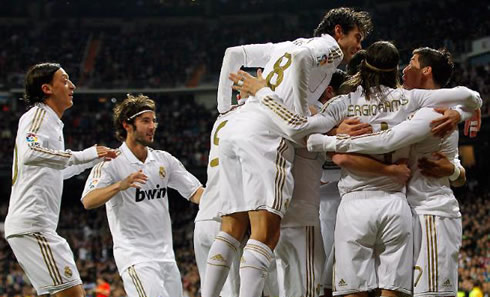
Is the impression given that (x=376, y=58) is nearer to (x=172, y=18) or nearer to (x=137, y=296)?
(x=137, y=296)

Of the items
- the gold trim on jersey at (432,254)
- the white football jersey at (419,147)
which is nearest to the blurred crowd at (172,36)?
the white football jersey at (419,147)

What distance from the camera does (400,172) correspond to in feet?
17.3

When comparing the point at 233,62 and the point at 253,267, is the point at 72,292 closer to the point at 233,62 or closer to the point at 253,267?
the point at 253,267

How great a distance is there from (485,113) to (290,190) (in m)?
20.8

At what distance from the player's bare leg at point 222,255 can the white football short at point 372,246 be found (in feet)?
2.40

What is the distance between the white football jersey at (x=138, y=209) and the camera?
6648mm

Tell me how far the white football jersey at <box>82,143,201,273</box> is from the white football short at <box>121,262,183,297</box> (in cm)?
6

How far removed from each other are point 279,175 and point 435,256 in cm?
122

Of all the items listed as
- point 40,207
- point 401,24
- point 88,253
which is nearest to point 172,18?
point 401,24

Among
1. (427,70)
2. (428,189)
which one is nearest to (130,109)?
(427,70)

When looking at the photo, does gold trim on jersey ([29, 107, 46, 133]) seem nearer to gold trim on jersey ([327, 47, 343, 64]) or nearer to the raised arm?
the raised arm

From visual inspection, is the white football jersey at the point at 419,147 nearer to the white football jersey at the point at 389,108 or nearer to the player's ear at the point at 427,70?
the white football jersey at the point at 389,108

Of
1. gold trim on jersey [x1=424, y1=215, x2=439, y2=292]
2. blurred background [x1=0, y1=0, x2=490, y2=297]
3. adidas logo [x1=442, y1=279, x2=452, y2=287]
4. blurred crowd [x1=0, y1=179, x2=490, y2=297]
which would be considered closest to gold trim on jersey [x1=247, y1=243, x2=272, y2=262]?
gold trim on jersey [x1=424, y1=215, x2=439, y2=292]

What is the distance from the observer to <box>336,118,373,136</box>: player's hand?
527 centimetres
